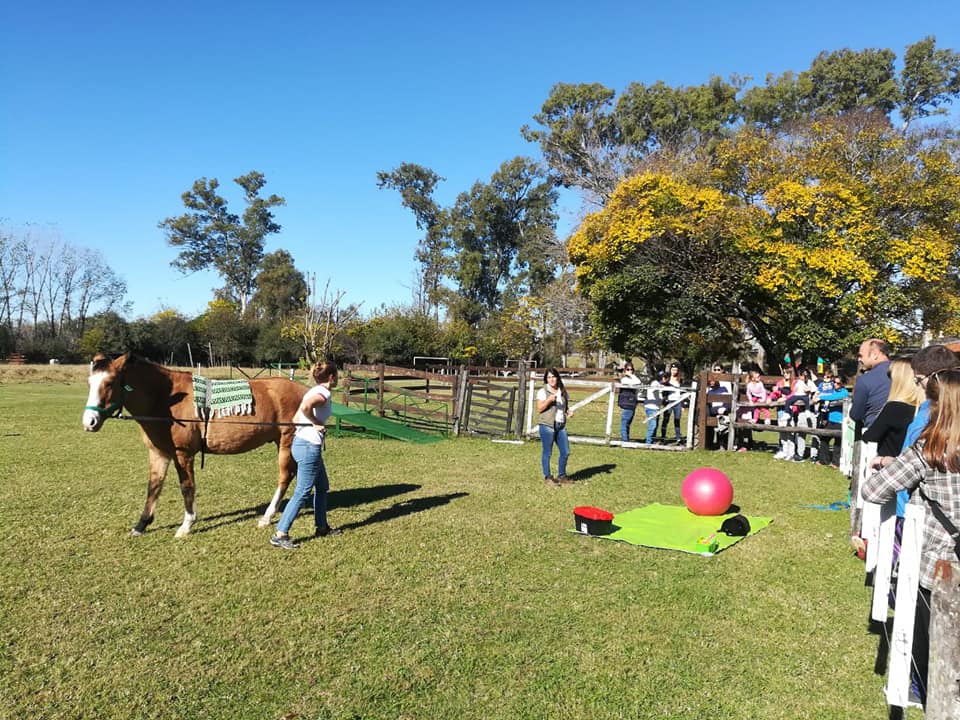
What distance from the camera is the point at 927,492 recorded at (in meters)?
3.35

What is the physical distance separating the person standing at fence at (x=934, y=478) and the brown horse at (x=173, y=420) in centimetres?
542

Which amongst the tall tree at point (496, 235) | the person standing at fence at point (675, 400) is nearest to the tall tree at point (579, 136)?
the tall tree at point (496, 235)

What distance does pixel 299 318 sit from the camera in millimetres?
53062

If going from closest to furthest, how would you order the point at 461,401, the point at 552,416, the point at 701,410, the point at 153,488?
the point at 153,488
the point at 552,416
the point at 701,410
the point at 461,401

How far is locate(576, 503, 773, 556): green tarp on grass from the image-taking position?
282 inches

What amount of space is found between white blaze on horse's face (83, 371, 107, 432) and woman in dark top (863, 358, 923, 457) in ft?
23.2

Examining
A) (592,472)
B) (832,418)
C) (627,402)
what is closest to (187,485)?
(592,472)

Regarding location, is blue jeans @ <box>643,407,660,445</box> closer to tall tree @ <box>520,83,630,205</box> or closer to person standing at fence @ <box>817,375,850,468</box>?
person standing at fence @ <box>817,375,850,468</box>

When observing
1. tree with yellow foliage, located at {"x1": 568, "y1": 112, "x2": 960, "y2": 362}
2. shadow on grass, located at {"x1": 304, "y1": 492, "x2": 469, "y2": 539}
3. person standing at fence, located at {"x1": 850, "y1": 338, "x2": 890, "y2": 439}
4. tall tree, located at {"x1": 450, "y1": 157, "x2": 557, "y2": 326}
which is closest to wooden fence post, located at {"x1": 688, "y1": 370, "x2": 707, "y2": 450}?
shadow on grass, located at {"x1": 304, "y1": 492, "x2": 469, "y2": 539}

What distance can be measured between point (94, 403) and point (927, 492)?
6.88 meters

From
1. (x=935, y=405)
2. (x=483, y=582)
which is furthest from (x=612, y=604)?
(x=935, y=405)

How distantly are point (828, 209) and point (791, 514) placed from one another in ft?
51.6

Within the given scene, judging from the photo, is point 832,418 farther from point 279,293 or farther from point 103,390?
Answer: point 279,293

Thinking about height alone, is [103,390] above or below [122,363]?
below
